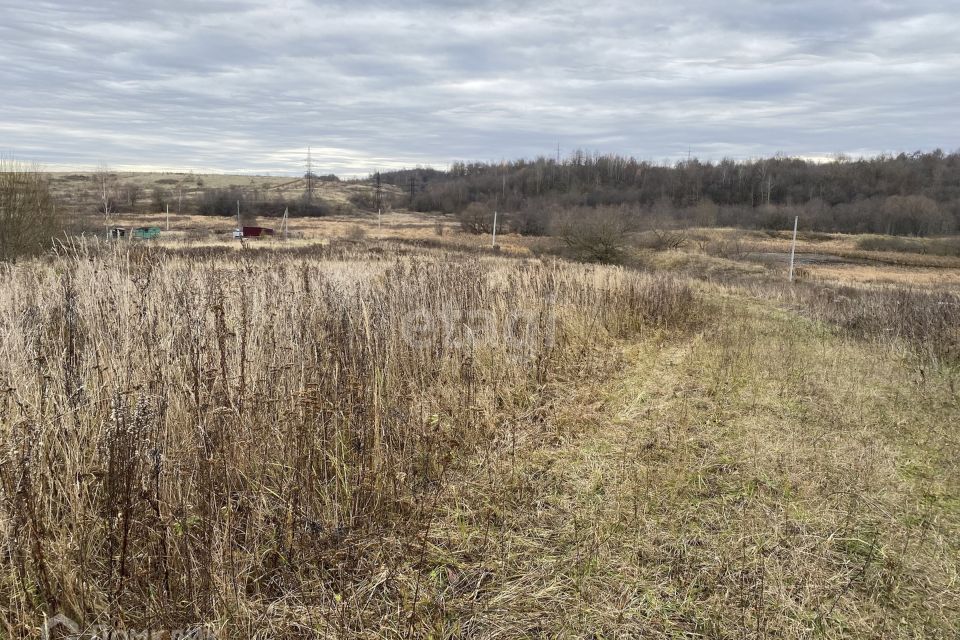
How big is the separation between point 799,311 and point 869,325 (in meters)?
3.01

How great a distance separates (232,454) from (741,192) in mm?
82267

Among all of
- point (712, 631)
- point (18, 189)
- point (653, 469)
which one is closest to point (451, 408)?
point (653, 469)

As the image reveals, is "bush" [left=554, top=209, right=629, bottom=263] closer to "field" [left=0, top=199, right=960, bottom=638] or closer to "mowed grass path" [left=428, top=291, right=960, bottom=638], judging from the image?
"field" [left=0, top=199, right=960, bottom=638]

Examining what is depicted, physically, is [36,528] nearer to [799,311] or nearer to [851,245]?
[799,311]

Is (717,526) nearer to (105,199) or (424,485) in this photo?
(424,485)

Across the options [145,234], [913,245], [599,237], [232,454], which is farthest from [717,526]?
[913,245]

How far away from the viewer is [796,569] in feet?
8.66

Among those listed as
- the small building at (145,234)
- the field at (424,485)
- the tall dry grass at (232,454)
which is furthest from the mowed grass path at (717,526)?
the small building at (145,234)

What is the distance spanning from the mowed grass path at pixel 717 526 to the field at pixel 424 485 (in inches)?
0.6

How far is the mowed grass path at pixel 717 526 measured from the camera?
2369 mm

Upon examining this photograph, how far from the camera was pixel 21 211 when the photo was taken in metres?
11.9

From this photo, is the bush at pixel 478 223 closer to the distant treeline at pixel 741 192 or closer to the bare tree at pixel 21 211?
the distant treeline at pixel 741 192

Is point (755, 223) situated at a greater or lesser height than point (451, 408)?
greater

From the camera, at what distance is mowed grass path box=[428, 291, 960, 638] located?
237cm
